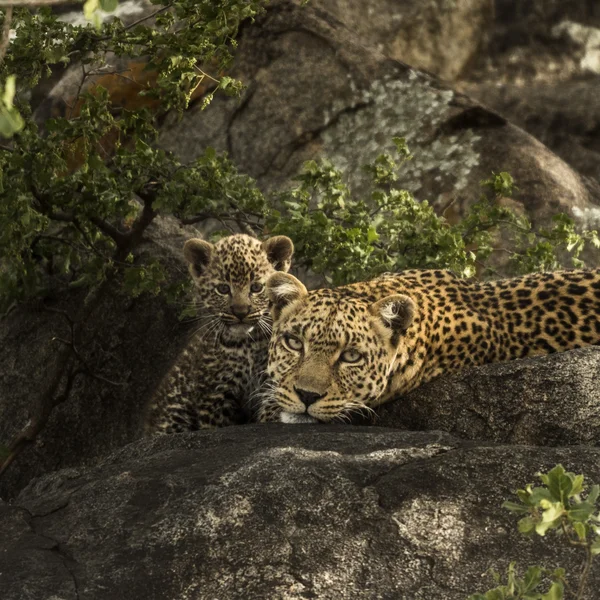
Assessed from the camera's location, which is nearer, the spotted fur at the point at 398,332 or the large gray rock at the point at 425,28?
the spotted fur at the point at 398,332

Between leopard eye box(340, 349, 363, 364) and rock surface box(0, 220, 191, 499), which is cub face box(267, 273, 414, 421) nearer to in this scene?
leopard eye box(340, 349, 363, 364)

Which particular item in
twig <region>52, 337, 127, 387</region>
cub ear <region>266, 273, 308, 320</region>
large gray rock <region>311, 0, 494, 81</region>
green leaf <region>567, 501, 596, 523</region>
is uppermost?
green leaf <region>567, 501, 596, 523</region>

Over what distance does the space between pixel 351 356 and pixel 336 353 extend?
4.0 inches

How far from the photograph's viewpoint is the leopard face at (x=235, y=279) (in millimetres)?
10906

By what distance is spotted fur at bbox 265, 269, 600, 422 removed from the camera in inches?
373

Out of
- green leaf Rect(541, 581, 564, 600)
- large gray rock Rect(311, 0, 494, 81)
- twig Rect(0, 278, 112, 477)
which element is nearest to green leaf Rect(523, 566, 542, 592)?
green leaf Rect(541, 581, 564, 600)

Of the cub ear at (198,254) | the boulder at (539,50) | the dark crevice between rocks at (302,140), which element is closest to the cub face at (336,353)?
the cub ear at (198,254)

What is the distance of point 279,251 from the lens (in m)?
11.4

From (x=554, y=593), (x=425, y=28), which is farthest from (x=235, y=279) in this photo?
(x=425, y=28)

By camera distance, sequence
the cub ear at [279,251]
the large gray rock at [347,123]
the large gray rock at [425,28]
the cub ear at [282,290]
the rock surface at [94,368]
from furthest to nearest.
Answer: the large gray rock at [425,28]
the large gray rock at [347,123]
the rock surface at [94,368]
the cub ear at [279,251]
the cub ear at [282,290]

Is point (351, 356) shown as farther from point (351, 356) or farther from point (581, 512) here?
point (581, 512)

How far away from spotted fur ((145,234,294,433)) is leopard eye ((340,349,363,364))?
1043mm

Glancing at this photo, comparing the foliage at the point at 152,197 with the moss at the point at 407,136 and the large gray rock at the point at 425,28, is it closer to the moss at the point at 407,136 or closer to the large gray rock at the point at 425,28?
the moss at the point at 407,136

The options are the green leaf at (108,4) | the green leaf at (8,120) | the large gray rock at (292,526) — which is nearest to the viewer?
the green leaf at (8,120)
